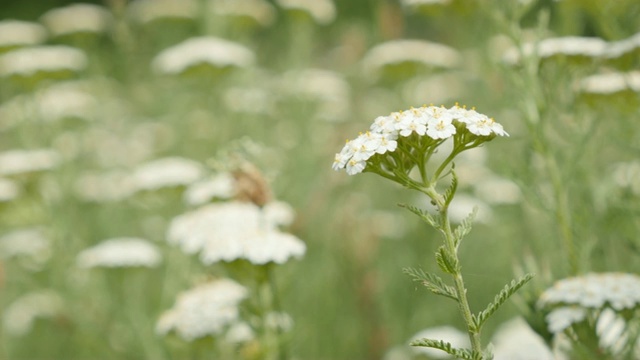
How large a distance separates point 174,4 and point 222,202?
226cm

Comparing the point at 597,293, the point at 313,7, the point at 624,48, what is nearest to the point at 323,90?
the point at 313,7

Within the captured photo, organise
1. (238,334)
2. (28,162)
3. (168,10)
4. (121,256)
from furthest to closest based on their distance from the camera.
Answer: (168,10)
(28,162)
(121,256)
(238,334)

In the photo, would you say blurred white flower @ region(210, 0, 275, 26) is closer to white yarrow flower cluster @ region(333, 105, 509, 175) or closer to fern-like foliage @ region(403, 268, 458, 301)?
white yarrow flower cluster @ region(333, 105, 509, 175)

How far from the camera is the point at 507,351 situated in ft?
7.22

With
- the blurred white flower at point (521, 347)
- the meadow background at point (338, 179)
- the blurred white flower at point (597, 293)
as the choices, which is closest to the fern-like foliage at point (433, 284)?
the blurred white flower at point (597, 293)

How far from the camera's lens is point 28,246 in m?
3.63

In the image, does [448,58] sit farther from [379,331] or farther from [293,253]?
[293,253]

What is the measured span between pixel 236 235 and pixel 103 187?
249 cm

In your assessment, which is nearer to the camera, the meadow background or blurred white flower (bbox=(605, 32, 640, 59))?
blurred white flower (bbox=(605, 32, 640, 59))

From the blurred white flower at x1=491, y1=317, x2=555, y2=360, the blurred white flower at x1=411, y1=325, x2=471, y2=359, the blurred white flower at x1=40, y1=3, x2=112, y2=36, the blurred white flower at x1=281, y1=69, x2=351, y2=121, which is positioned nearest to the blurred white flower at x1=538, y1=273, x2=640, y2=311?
the blurred white flower at x1=491, y1=317, x2=555, y2=360

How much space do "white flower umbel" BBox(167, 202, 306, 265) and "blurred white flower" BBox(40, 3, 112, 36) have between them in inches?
98.3

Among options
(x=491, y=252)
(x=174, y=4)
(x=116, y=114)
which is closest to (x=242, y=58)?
(x=174, y=4)

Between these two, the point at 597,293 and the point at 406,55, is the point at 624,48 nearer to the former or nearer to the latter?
the point at 597,293

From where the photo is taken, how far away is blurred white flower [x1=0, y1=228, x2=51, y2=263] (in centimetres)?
360
